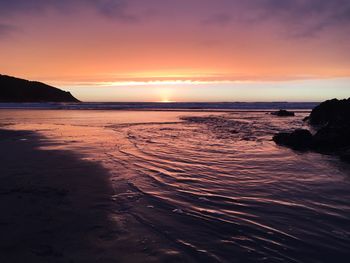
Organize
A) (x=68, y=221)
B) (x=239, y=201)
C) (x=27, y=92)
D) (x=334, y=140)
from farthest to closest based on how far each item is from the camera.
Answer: (x=27, y=92) < (x=334, y=140) < (x=239, y=201) < (x=68, y=221)

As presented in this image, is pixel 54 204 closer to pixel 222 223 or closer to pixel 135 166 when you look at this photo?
pixel 222 223

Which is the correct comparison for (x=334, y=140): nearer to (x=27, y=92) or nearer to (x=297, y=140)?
(x=297, y=140)

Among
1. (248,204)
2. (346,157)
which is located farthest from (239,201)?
(346,157)

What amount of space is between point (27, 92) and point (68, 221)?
8965cm

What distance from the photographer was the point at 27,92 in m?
85.8

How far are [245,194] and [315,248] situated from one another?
205 centimetres

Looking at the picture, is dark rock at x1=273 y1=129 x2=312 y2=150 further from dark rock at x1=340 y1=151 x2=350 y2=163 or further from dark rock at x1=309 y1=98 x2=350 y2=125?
dark rock at x1=309 y1=98 x2=350 y2=125

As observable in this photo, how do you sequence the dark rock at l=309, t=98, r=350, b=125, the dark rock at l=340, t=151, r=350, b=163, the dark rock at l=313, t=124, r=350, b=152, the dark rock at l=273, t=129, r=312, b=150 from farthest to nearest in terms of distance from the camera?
the dark rock at l=309, t=98, r=350, b=125 → the dark rock at l=273, t=129, r=312, b=150 → the dark rock at l=313, t=124, r=350, b=152 → the dark rock at l=340, t=151, r=350, b=163

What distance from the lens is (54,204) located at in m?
5.01

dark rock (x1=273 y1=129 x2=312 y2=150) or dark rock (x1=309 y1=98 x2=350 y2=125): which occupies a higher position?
dark rock (x1=309 y1=98 x2=350 y2=125)

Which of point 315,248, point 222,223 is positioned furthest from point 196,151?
point 315,248

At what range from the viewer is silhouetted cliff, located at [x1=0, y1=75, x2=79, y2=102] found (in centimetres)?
8050

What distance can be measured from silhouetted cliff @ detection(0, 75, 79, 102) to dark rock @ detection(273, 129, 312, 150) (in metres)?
76.7

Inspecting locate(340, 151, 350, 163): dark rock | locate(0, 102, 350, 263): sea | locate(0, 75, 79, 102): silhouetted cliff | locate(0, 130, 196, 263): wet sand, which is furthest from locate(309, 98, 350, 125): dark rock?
locate(0, 75, 79, 102): silhouetted cliff
